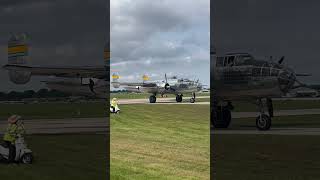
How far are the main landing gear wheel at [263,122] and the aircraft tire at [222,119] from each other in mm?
1216

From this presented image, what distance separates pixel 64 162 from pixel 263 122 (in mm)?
8089

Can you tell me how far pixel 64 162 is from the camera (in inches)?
336

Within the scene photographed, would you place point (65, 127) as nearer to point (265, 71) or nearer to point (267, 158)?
point (265, 71)

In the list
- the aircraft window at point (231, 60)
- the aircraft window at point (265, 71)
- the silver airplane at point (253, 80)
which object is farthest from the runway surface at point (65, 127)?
the aircraft window at point (265, 71)

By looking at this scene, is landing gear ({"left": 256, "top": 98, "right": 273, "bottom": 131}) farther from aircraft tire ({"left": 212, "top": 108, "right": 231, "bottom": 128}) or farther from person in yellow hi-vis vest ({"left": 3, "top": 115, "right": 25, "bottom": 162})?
person in yellow hi-vis vest ({"left": 3, "top": 115, "right": 25, "bottom": 162})

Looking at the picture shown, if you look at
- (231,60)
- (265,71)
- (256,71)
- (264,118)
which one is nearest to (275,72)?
(265,71)

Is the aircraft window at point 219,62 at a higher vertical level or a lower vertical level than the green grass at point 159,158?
higher

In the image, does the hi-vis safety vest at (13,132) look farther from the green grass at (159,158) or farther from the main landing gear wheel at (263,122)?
the main landing gear wheel at (263,122)

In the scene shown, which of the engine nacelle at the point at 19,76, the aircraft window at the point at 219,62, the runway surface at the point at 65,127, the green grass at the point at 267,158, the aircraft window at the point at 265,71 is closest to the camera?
the green grass at the point at 267,158

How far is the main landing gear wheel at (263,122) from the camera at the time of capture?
13797 millimetres

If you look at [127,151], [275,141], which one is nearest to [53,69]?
[127,151]

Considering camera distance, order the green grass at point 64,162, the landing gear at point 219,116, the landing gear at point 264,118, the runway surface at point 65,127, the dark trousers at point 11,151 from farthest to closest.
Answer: the runway surface at point 65,127
the landing gear at point 219,116
the landing gear at point 264,118
the dark trousers at point 11,151
the green grass at point 64,162

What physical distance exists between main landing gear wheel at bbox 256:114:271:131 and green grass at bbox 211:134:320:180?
56.2 inches

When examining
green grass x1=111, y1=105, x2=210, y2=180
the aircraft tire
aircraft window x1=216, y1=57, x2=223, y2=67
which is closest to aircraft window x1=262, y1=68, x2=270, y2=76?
aircraft window x1=216, y1=57, x2=223, y2=67
